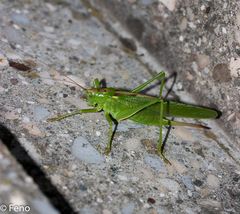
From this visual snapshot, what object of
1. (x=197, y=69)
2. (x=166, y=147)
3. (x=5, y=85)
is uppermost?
(x=197, y=69)

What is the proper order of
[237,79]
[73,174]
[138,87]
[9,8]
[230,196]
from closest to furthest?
1. [73,174]
2. [230,196]
3. [237,79]
4. [138,87]
5. [9,8]

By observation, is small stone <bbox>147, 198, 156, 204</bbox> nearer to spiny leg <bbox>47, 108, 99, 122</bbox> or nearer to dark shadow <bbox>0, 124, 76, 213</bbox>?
dark shadow <bbox>0, 124, 76, 213</bbox>

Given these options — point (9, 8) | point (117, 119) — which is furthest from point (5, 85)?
point (9, 8)

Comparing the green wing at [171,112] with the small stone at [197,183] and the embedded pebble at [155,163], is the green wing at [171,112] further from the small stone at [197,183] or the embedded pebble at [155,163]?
the small stone at [197,183]

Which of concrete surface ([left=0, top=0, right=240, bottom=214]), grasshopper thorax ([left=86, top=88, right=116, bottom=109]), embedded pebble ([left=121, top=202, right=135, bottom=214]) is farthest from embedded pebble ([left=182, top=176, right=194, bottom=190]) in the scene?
grasshopper thorax ([left=86, top=88, right=116, bottom=109])

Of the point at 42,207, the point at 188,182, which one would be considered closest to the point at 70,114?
the point at 188,182

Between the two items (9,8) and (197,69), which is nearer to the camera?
(197,69)

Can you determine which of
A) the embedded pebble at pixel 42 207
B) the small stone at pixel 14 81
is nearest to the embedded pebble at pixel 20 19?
the small stone at pixel 14 81

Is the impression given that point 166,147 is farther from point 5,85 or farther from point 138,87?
point 5,85
